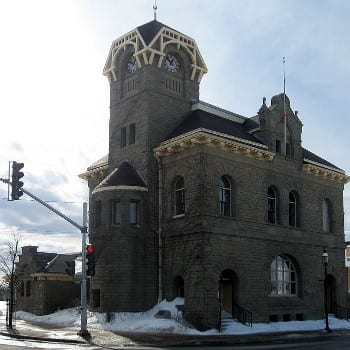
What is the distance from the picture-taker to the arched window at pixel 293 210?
38062 millimetres

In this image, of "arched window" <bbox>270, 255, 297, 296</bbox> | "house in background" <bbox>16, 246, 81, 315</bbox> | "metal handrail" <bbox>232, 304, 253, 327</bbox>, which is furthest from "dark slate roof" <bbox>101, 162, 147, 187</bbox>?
"house in background" <bbox>16, 246, 81, 315</bbox>

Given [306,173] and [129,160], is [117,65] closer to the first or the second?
[129,160]

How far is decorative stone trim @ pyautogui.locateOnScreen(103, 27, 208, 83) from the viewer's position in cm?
3631

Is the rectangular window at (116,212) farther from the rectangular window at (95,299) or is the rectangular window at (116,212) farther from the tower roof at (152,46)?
the tower roof at (152,46)

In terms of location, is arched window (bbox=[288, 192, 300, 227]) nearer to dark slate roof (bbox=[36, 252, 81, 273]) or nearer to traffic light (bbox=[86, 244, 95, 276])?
traffic light (bbox=[86, 244, 95, 276])

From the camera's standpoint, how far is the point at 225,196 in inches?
1320

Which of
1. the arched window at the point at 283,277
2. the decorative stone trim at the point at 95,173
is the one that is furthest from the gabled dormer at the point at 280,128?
the decorative stone trim at the point at 95,173

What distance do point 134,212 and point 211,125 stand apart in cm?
692

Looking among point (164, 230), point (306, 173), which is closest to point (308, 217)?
point (306, 173)

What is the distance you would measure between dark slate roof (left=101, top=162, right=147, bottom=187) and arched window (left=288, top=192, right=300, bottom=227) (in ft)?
33.7

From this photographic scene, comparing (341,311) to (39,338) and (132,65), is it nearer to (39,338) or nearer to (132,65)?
(132,65)

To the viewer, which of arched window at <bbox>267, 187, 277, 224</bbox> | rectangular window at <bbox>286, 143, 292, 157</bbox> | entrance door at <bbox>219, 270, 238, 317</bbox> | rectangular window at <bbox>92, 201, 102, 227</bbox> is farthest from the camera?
rectangular window at <bbox>286, 143, 292, 157</bbox>

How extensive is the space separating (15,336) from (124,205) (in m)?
9.78

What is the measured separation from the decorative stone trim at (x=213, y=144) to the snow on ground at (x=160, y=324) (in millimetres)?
8710
